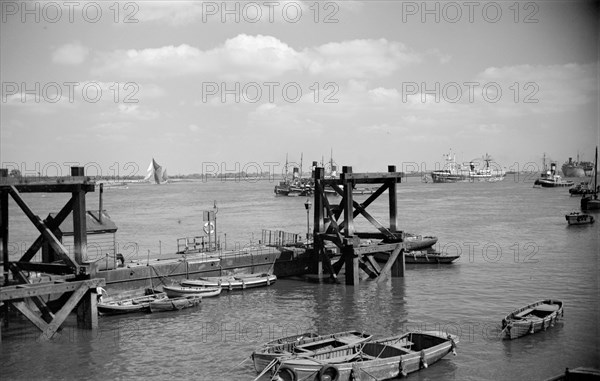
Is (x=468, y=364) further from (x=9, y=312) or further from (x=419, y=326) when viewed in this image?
(x=9, y=312)

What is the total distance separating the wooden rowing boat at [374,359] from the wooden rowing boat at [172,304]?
33.4 feet

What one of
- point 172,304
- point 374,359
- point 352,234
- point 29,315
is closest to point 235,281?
point 172,304

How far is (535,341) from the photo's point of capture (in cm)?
2230

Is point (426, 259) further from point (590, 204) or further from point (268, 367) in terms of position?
point (590, 204)

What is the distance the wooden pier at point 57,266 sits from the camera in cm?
2203

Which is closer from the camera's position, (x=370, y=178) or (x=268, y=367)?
(x=268, y=367)

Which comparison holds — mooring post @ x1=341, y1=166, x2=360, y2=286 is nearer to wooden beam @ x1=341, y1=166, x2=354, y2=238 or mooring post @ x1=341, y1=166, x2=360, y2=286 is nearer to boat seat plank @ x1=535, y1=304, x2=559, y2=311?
wooden beam @ x1=341, y1=166, x2=354, y2=238

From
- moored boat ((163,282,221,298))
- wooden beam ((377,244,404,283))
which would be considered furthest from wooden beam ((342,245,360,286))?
moored boat ((163,282,221,298))

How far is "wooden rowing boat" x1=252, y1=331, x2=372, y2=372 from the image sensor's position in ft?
59.6

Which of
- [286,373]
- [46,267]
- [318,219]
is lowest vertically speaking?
[286,373]

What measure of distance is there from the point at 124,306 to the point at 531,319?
16760 millimetres

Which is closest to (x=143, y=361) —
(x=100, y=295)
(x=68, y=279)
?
(x=68, y=279)

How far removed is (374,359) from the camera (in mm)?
17875

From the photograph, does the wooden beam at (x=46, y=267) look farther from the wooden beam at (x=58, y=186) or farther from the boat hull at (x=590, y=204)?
the boat hull at (x=590, y=204)
